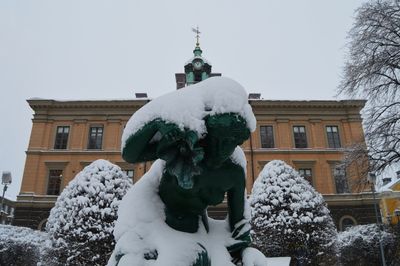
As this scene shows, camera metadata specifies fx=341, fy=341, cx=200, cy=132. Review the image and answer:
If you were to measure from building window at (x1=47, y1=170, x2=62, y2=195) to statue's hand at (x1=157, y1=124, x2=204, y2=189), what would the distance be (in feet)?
97.7

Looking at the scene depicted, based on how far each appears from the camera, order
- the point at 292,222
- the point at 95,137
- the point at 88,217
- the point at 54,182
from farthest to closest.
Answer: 1. the point at 95,137
2. the point at 54,182
3. the point at 292,222
4. the point at 88,217

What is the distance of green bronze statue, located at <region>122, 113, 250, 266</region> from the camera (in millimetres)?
1712

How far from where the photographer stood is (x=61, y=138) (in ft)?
101

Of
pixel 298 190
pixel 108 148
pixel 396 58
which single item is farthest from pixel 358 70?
pixel 108 148

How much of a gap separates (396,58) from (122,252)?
44.2 ft

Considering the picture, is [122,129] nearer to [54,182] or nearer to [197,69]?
[54,182]

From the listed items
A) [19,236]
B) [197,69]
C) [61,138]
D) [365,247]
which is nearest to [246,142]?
[197,69]

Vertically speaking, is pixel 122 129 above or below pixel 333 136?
Answer: above

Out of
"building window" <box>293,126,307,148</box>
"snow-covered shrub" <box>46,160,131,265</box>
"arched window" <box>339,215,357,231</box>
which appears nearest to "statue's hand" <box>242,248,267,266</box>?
"snow-covered shrub" <box>46,160,131,265</box>

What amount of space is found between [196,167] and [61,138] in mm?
31535

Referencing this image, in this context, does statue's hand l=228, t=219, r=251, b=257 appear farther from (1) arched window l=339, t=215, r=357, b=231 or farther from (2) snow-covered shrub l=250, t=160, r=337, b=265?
(1) arched window l=339, t=215, r=357, b=231

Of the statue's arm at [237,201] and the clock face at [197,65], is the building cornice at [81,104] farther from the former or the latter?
the statue's arm at [237,201]

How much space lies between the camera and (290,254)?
1335 centimetres

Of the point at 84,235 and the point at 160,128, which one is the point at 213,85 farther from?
the point at 84,235
